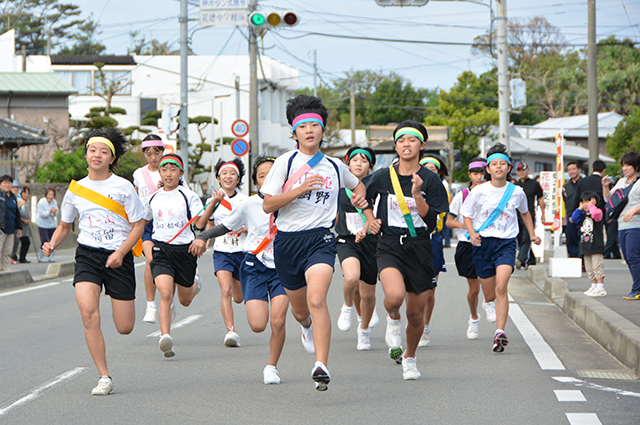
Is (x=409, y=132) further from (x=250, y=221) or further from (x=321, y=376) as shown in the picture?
(x=321, y=376)

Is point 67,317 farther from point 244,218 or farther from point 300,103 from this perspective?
point 300,103

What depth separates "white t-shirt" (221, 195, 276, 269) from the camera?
786 centimetres

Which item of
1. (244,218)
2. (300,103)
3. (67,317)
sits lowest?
(67,317)

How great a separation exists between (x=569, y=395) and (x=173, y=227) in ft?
13.8

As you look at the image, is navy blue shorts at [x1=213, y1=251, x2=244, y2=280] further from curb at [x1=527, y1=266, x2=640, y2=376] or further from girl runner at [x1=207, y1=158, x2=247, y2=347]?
curb at [x1=527, y1=266, x2=640, y2=376]

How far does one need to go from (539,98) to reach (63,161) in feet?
158

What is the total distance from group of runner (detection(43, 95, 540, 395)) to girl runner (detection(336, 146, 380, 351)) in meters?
0.01

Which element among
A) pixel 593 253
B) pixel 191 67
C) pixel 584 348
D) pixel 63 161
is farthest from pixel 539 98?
pixel 584 348

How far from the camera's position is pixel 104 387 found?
6625 mm

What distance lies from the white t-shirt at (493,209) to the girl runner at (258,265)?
7.51ft

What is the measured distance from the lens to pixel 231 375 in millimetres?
7492

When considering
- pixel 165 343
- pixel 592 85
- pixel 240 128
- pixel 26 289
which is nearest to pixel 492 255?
pixel 165 343

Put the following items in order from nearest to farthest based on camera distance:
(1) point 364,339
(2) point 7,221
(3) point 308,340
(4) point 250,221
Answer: (3) point 308,340
(4) point 250,221
(1) point 364,339
(2) point 7,221

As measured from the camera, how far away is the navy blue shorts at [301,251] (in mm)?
6242
